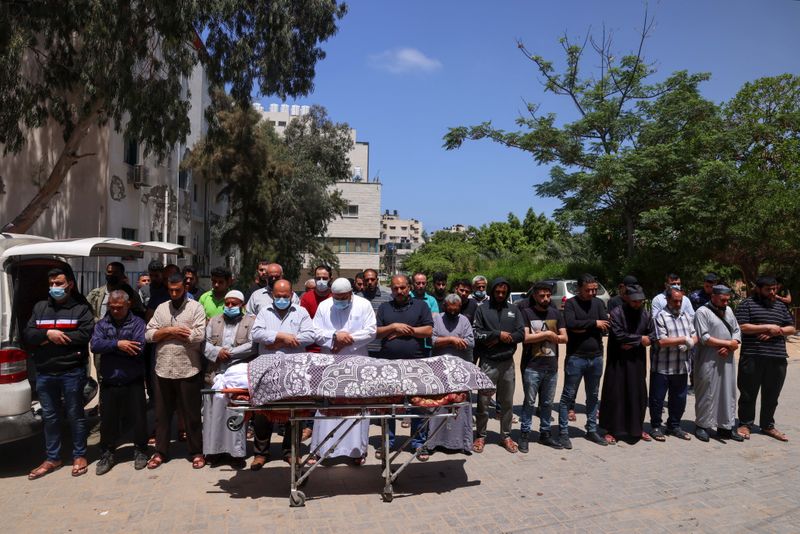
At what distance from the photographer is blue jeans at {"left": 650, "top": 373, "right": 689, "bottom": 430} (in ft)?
22.3

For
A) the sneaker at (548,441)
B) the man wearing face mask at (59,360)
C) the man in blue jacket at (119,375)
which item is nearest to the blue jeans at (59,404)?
the man wearing face mask at (59,360)

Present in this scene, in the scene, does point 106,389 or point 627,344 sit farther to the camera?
point 627,344

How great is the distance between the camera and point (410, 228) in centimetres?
15462

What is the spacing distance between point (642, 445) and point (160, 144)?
10.5 metres

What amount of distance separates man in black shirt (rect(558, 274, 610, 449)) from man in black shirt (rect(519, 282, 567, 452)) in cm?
15

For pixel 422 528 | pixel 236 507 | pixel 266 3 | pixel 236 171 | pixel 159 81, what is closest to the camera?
pixel 422 528

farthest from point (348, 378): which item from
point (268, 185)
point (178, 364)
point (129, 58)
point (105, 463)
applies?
point (268, 185)

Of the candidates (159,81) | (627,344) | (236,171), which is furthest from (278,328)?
(236,171)

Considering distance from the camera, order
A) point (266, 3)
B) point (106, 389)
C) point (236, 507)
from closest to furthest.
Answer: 1. point (236, 507)
2. point (106, 389)
3. point (266, 3)

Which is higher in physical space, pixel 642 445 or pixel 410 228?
pixel 410 228

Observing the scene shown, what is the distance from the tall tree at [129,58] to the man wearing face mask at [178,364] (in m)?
6.62

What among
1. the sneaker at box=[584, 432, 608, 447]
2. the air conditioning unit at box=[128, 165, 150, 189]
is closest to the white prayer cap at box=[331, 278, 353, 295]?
the sneaker at box=[584, 432, 608, 447]

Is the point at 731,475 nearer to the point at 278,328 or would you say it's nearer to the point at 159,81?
the point at 278,328

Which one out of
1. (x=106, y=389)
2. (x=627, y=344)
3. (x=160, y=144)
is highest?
(x=160, y=144)
